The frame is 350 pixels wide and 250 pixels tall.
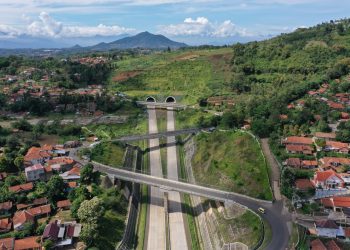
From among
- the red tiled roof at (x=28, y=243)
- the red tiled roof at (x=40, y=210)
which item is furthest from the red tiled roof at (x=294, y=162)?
the red tiled roof at (x=28, y=243)

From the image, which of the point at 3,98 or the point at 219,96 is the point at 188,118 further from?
the point at 3,98

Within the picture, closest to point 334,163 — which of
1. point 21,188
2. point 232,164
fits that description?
point 232,164

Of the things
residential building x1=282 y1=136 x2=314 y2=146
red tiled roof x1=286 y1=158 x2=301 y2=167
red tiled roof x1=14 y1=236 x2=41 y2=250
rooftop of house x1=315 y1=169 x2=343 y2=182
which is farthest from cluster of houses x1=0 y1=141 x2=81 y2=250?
residential building x1=282 y1=136 x2=314 y2=146

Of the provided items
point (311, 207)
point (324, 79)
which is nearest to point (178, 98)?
point (324, 79)

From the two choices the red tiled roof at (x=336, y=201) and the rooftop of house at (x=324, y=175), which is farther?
the rooftop of house at (x=324, y=175)

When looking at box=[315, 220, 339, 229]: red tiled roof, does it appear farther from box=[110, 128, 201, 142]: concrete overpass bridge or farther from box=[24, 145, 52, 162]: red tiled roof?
box=[24, 145, 52, 162]: red tiled roof

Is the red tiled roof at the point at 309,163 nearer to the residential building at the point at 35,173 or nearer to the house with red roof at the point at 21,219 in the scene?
the house with red roof at the point at 21,219

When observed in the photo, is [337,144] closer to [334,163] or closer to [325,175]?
[334,163]
